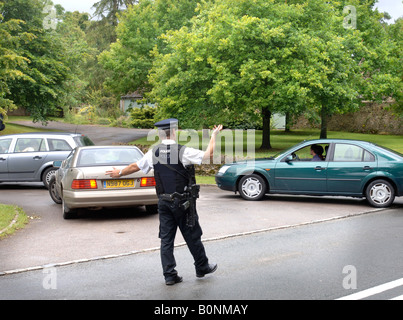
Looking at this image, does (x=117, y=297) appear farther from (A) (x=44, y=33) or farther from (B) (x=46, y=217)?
(A) (x=44, y=33)

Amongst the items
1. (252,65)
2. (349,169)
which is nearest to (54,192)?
(349,169)

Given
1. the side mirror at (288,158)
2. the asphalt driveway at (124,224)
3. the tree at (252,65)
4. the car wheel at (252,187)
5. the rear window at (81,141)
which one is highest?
the tree at (252,65)

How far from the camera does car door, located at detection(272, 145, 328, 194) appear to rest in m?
12.1

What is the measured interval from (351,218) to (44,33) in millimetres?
29726

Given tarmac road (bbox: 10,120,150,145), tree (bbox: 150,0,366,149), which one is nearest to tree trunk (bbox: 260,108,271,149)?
tree (bbox: 150,0,366,149)

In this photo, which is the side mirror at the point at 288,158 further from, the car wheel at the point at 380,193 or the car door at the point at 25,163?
the car door at the point at 25,163

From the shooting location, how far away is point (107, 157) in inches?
422

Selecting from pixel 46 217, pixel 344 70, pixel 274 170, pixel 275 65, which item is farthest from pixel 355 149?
pixel 344 70

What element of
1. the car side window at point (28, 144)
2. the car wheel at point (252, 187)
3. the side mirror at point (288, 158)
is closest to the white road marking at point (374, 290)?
the side mirror at point (288, 158)

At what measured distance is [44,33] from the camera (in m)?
34.8

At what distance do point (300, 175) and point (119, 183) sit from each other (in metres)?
4.56

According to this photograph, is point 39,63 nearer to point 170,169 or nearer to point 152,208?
point 152,208

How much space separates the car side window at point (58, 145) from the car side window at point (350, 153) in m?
8.04

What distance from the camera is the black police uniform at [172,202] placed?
5.80 metres
